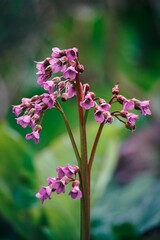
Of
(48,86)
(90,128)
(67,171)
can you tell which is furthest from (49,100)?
(90,128)

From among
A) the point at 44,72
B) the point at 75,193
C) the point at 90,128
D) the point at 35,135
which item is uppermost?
the point at 90,128

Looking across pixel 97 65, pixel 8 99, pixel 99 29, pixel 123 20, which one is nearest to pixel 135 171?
pixel 8 99

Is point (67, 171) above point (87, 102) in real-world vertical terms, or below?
below

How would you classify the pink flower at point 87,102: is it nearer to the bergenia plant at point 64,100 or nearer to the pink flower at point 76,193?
the bergenia plant at point 64,100

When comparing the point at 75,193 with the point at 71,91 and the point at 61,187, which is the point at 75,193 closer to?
the point at 61,187

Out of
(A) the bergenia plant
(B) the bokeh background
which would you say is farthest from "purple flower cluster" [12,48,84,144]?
(B) the bokeh background

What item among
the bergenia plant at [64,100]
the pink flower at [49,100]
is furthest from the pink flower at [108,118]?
the pink flower at [49,100]

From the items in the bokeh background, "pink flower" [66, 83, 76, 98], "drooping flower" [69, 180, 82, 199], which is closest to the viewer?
"drooping flower" [69, 180, 82, 199]

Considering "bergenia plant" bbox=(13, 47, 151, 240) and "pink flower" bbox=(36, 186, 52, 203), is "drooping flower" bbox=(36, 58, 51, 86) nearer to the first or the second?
"bergenia plant" bbox=(13, 47, 151, 240)
